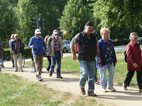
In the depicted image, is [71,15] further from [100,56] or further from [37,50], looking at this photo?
[100,56]

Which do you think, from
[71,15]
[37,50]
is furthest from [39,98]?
[71,15]

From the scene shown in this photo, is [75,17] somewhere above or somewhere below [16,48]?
above

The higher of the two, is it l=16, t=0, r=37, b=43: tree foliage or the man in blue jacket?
l=16, t=0, r=37, b=43: tree foliage

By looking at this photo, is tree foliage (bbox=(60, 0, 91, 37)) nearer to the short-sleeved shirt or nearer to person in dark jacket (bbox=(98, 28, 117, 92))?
person in dark jacket (bbox=(98, 28, 117, 92))

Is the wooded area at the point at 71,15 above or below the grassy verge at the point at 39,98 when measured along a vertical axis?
above

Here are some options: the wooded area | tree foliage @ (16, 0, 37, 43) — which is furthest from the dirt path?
tree foliage @ (16, 0, 37, 43)

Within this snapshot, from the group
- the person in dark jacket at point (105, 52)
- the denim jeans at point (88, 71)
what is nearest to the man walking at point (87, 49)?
the denim jeans at point (88, 71)

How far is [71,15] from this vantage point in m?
36.6

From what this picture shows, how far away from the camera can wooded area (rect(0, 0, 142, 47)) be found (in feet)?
56.2

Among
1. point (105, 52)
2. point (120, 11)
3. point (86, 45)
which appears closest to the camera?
point (86, 45)

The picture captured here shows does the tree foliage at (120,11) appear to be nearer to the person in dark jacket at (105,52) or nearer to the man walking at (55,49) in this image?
the man walking at (55,49)

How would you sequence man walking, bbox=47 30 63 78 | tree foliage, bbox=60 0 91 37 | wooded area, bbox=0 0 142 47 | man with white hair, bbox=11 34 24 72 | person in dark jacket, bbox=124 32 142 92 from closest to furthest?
person in dark jacket, bbox=124 32 142 92, man walking, bbox=47 30 63 78, man with white hair, bbox=11 34 24 72, wooded area, bbox=0 0 142 47, tree foliage, bbox=60 0 91 37

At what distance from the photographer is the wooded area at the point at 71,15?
675 inches

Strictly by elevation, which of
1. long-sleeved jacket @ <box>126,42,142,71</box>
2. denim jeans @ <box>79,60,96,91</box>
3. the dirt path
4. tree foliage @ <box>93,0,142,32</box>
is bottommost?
the dirt path
